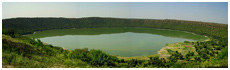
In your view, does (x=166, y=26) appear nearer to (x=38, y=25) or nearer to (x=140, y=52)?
(x=38, y=25)

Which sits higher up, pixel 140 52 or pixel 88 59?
pixel 88 59

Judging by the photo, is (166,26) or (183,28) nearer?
(183,28)

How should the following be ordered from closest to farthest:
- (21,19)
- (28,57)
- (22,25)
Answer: (28,57)
(22,25)
(21,19)

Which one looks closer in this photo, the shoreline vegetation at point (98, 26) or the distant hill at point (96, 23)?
the shoreline vegetation at point (98, 26)

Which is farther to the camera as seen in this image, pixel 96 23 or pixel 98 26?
pixel 96 23

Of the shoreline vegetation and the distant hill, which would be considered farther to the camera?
the distant hill

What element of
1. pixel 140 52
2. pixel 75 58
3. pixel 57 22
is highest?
pixel 75 58

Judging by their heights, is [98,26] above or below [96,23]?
below

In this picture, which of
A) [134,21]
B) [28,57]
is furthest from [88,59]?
[134,21]

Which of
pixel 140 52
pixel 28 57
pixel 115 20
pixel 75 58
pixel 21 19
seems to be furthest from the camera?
pixel 115 20
